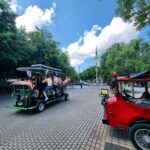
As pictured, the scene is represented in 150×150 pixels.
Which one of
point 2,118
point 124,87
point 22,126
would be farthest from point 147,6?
point 2,118

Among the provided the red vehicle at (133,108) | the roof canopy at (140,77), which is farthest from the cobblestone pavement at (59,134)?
the roof canopy at (140,77)

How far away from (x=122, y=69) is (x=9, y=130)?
34.2m

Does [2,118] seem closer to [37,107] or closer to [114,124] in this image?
[37,107]

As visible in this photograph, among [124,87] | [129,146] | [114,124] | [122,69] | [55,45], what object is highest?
[55,45]

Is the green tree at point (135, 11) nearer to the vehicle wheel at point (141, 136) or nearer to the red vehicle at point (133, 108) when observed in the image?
the red vehicle at point (133, 108)

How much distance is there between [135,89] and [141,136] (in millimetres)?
1413

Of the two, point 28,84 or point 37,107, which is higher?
point 28,84

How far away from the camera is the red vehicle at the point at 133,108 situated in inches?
160

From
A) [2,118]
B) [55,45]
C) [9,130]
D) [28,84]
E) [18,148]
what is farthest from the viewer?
[55,45]

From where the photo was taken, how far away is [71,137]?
4.88 m

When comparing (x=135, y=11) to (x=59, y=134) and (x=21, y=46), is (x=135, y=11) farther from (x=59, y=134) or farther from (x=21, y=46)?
(x=21, y=46)

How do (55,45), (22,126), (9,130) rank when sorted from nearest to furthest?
(9,130), (22,126), (55,45)

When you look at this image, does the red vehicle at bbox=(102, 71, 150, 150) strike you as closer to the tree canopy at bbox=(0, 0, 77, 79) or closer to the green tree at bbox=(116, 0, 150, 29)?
the green tree at bbox=(116, 0, 150, 29)

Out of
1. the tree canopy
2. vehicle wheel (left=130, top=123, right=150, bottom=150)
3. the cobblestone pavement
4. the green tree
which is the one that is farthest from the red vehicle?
the tree canopy
